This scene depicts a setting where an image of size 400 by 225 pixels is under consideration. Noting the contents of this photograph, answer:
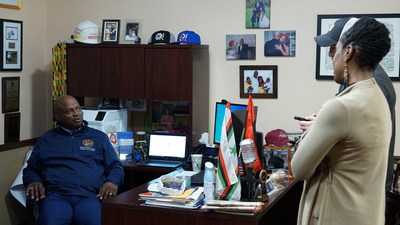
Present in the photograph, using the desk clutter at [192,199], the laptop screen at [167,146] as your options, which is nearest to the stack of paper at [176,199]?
the desk clutter at [192,199]

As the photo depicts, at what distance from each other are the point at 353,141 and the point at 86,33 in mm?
3075

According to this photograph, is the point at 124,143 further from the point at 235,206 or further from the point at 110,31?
the point at 235,206

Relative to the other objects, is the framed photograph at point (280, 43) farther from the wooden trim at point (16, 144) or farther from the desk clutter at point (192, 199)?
the wooden trim at point (16, 144)

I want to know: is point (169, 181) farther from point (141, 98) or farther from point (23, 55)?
point (23, 55)

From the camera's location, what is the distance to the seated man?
3561 mm

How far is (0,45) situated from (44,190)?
4.36 ft

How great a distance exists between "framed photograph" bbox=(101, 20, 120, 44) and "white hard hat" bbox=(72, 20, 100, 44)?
120 millimetres

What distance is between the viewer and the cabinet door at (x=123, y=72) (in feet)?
14.0

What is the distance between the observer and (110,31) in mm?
4574

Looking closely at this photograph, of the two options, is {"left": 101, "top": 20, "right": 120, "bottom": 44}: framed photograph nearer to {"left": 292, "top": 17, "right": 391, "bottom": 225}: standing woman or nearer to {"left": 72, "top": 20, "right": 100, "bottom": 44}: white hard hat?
{"left": 72, "top": 20, "right": 100, "bottom": 44}: white hard hat

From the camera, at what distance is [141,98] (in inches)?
169

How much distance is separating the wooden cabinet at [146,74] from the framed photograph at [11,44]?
43 centimetres

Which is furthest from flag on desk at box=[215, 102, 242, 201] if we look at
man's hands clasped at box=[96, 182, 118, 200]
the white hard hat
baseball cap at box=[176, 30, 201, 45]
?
the white hard hat

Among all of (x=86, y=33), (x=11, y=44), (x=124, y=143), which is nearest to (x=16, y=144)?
(x=11, y=44)
